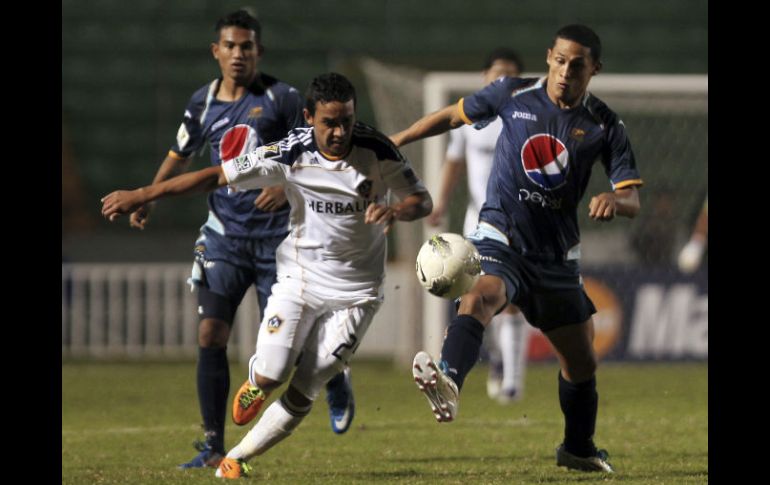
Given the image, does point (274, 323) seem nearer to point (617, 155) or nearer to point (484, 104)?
point (484, 104)

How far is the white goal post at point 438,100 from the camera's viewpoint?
1362cm

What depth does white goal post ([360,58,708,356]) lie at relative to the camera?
536 inches

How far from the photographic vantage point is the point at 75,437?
9508 millimetres

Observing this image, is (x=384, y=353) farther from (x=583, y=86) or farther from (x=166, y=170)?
(x=583, y=86)

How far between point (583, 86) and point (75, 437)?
14.5ft

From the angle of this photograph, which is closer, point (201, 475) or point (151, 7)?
point (201, 475)

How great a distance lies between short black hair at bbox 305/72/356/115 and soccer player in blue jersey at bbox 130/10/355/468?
1.31 m

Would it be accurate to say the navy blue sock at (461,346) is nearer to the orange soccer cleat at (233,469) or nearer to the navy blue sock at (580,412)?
the navy blue sock at (580,412)

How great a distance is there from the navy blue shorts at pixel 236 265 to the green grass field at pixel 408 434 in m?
1.03

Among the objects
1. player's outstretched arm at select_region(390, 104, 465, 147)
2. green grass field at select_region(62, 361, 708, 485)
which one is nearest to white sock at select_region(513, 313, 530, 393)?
green grass field at select_region(62, 361, 708, 485)

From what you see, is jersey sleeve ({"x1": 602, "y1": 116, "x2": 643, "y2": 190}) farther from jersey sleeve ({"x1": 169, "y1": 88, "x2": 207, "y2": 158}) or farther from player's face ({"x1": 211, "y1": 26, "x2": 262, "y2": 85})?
jersey sleeve ({"x1": 169, "y1": 88, "x2": 207, "y2": 158})
